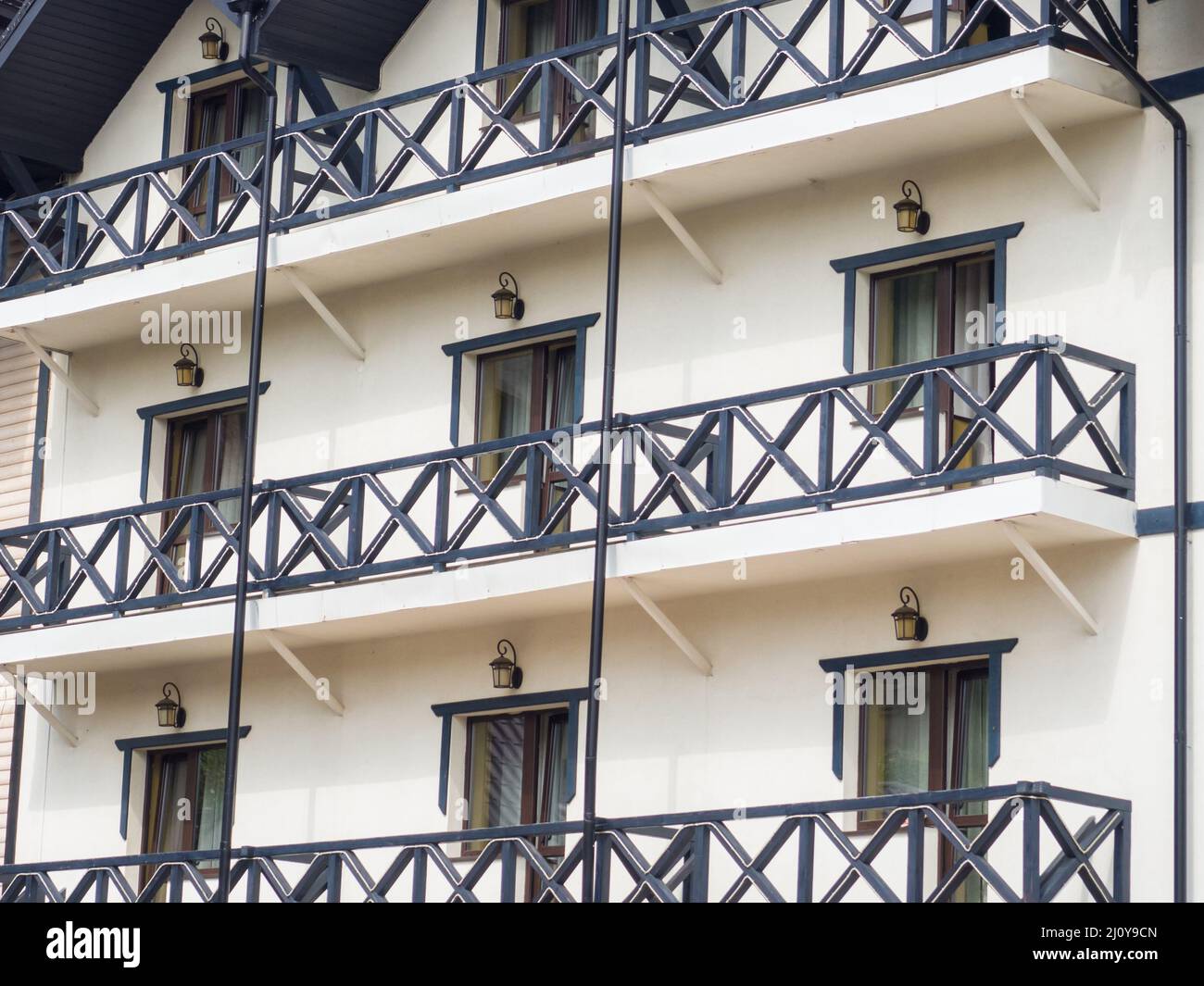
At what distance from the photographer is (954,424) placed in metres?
17.6

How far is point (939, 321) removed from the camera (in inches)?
711

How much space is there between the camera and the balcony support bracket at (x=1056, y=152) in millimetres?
16984

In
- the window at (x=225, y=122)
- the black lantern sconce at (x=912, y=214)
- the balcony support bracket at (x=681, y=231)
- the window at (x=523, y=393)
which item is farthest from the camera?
the window at (x=225, y=122)

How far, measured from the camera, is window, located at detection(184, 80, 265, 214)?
2317cm

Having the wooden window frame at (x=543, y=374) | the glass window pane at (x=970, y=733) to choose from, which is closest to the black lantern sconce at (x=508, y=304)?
the wooden window frame at (x=543, y=374)

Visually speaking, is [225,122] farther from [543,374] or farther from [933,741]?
[933,741]

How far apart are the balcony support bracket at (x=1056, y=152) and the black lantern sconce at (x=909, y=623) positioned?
3064 millimetres

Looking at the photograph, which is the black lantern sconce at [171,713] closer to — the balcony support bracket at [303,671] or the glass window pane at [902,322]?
the balcony support bracket at [303,671]

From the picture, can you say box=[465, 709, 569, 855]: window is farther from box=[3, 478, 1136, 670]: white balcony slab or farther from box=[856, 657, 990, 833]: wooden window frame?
box=[856, 657, 990, 833]: wooden window frame

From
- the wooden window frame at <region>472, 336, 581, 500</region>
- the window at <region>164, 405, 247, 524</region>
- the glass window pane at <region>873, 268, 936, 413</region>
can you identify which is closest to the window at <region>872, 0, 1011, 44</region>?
the glass window pane at <region>873, 268, 936, 413</region>
